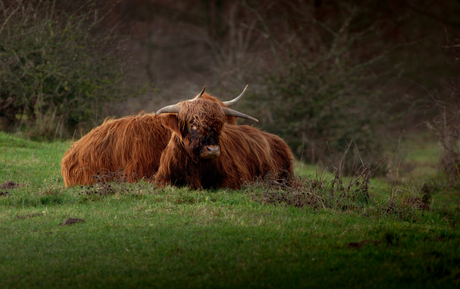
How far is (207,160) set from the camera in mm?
7422

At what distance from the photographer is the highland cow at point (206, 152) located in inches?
280

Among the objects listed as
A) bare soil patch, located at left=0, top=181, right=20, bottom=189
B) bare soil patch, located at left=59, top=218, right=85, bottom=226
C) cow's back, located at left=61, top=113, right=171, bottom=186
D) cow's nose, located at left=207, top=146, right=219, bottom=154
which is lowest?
bare soil patch, located at left=0, top=181, right=20, bottom=189

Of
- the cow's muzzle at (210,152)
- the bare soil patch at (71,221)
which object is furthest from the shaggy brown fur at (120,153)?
the bare soil patch at (71,221)

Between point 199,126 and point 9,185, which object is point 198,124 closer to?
point 199,126

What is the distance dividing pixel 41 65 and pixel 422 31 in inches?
692

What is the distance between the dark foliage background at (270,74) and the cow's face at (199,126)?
279 cm

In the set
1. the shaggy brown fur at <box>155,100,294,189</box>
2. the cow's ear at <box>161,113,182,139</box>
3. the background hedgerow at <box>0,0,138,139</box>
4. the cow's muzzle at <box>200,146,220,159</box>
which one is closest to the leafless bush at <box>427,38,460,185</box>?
the shaggy brown fur at <box>155,100,294,189</box>

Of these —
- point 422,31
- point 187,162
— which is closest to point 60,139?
point 187,162

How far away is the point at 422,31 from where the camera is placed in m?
24.3

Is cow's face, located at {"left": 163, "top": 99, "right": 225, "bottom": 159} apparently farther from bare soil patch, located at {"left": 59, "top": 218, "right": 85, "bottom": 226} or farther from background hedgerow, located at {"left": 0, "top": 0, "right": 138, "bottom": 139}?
background hedgerow, located at {"left": 0, "top": 0, "right": 138, "bottom": 139}

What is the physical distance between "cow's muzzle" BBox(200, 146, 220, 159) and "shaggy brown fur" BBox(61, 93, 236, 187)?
1292mm

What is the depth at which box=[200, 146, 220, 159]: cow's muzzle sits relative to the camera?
6934mm

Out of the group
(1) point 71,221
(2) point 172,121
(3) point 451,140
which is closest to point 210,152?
(2) point 172,121

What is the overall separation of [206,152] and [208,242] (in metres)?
2.31
